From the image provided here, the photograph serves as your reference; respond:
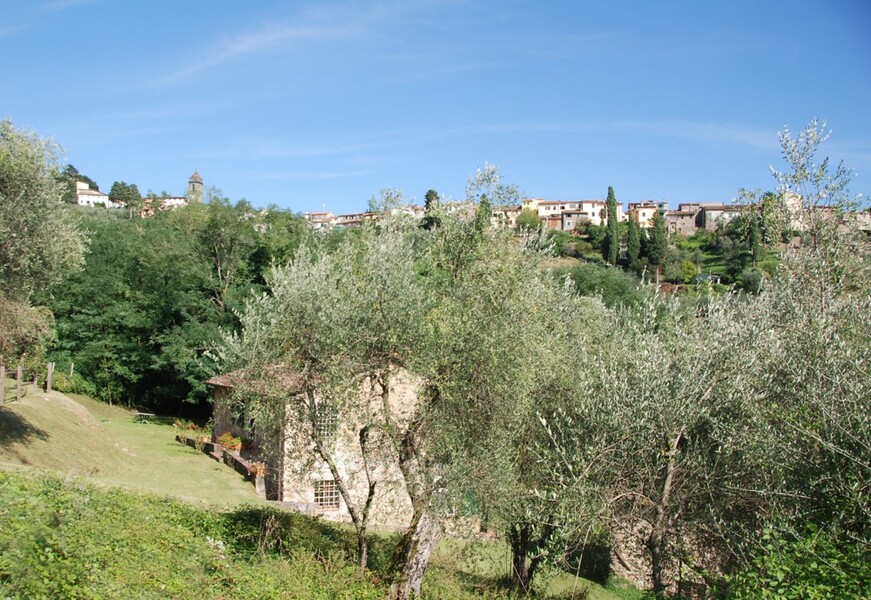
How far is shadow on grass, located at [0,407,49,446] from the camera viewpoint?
25694 mm

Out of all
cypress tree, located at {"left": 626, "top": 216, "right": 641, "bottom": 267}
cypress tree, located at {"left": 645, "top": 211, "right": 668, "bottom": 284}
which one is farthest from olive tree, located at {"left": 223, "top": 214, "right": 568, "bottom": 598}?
cypress tree, located at {"left": 626, "top": 216, "right": 641, "bottom": 267}

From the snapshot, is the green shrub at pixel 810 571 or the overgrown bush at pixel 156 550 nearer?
the overgrown bush at pixel 156 550

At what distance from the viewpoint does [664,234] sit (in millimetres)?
111438

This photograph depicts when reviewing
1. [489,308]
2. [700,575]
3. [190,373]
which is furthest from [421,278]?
[190,373]

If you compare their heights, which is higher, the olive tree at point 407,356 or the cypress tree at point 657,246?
the cypress tree at point 657,246

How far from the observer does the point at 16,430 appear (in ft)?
88.1

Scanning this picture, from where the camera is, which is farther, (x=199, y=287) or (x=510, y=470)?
(x=199, y=287)

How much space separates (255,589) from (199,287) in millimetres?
39743

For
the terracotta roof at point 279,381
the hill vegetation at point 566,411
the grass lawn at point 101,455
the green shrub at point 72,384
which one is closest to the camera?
the hill vegetation at point 566,411

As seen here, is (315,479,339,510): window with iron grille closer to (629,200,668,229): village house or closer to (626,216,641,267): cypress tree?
(626,216,641,267): cypress tree

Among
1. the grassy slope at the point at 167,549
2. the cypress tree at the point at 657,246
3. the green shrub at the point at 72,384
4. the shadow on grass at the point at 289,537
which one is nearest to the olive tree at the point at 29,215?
the grassy slope at the point at 167,549

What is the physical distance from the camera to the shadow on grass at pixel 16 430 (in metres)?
25.7

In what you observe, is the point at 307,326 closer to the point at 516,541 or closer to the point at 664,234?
the point at 516,541

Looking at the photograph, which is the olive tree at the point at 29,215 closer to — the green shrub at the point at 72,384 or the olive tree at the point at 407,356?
the olive tree at the point at 407,356
